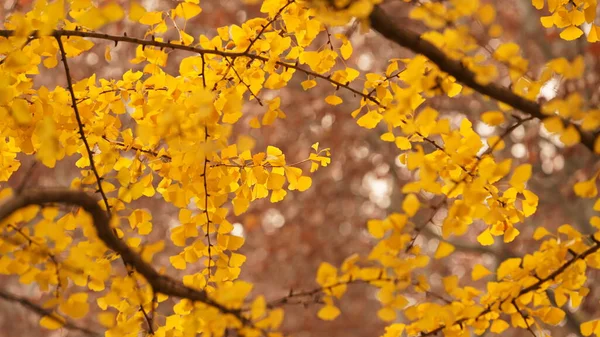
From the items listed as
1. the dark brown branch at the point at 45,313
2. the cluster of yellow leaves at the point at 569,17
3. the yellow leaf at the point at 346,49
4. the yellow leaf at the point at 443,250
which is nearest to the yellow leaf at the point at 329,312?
the yellow leaf at the point at 443,250

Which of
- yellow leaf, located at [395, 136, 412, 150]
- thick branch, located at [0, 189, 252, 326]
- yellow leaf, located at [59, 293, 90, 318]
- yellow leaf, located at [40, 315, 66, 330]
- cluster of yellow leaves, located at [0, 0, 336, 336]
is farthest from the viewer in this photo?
yellow leaf, located at [395, 136, 412, 150]

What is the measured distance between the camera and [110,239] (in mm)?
1220

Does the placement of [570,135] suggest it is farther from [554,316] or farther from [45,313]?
[45,313]

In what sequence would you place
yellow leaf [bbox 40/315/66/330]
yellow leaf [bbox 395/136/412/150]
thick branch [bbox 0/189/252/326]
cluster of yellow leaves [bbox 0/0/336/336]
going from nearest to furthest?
thick branch [bbox 0/189/252/326], yellow leaf [bbox 40/315/66/330], cluster of yellow leaves [bbox 0/0/336/336], yellow leaf [bbox 395/136/412/150]

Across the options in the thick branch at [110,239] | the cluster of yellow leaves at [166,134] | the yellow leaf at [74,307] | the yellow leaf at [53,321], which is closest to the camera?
the thick branch at [110,239]

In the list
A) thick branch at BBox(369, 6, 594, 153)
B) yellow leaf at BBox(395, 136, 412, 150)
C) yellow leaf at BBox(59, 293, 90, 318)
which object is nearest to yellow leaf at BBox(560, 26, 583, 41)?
yellow leaf at BBox(395, 136, 412, 150)

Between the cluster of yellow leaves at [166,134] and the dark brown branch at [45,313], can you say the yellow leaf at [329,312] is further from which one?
the dark brown branch at [45,313]

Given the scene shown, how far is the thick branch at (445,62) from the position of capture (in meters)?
1.20

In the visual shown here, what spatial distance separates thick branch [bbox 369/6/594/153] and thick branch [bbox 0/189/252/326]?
497 millimetres

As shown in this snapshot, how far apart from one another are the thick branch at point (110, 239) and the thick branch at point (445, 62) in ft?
1.63

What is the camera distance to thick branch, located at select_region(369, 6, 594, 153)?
120 centimetres

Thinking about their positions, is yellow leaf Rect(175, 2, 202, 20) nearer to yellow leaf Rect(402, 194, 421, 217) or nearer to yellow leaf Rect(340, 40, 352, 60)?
yellow leaf Rect(340, 40, 352, 60)

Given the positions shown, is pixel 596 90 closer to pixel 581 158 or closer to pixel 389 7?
pixel 581 158

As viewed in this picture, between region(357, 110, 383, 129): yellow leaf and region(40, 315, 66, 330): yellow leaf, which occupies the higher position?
region(40, 315, 66, 330): yellow leaf
